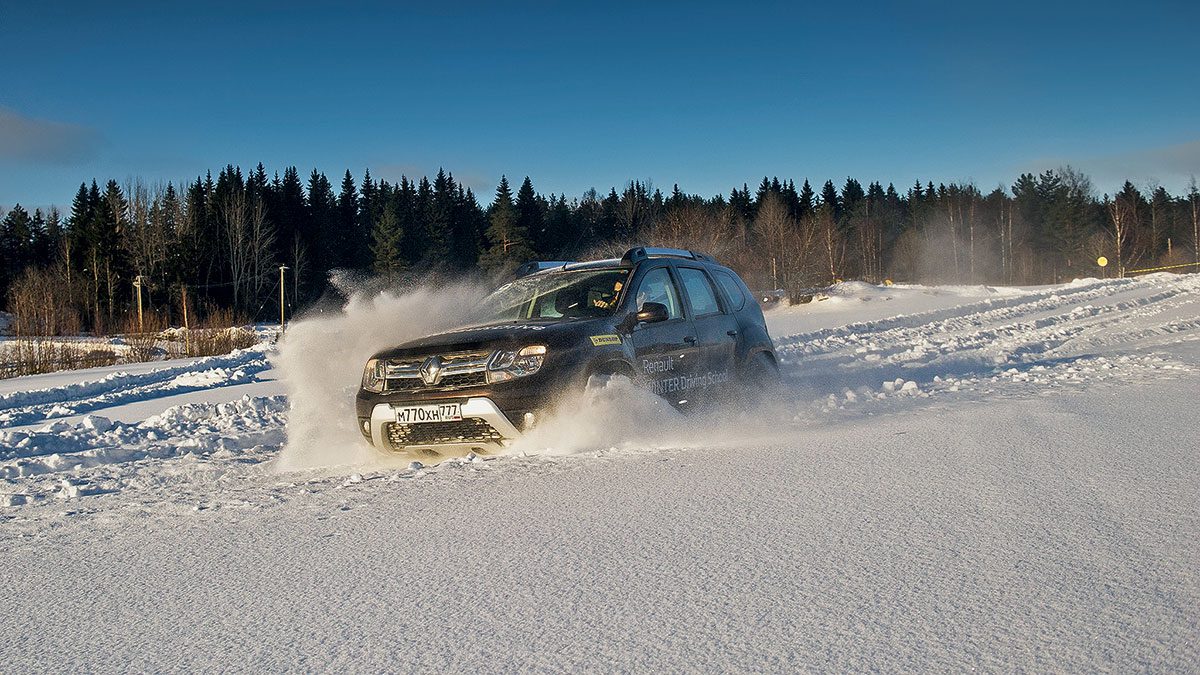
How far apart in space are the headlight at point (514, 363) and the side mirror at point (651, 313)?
1011 mm

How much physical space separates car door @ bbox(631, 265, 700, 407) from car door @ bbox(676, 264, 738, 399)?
116 mm

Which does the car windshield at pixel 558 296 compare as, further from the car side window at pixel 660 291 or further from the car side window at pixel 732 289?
the car side window at pixel 732 289

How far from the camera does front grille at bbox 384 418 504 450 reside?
217 inches

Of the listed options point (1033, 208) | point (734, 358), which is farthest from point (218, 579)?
point (1033, 208)

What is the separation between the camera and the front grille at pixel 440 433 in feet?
18.0

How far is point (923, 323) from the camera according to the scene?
74.2 ft

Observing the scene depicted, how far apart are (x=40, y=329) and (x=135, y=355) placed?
698 centimetres

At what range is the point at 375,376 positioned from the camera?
605 cm

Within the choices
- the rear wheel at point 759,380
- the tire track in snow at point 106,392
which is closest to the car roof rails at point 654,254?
the rear wheel at point 759,380

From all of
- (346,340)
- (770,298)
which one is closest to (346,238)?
(770,298)

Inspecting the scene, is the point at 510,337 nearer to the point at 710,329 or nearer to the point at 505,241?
the point at 710,329

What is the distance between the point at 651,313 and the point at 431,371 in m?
1.66

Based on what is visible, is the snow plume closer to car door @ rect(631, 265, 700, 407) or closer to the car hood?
the car hood

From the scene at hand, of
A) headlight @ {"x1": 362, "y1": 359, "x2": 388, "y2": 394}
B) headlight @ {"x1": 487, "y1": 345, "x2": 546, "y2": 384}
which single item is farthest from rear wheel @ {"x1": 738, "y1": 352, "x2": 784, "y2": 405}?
headlight @ {"x1": 362, "y1": 359, "x2": 388, "y2": 394}
